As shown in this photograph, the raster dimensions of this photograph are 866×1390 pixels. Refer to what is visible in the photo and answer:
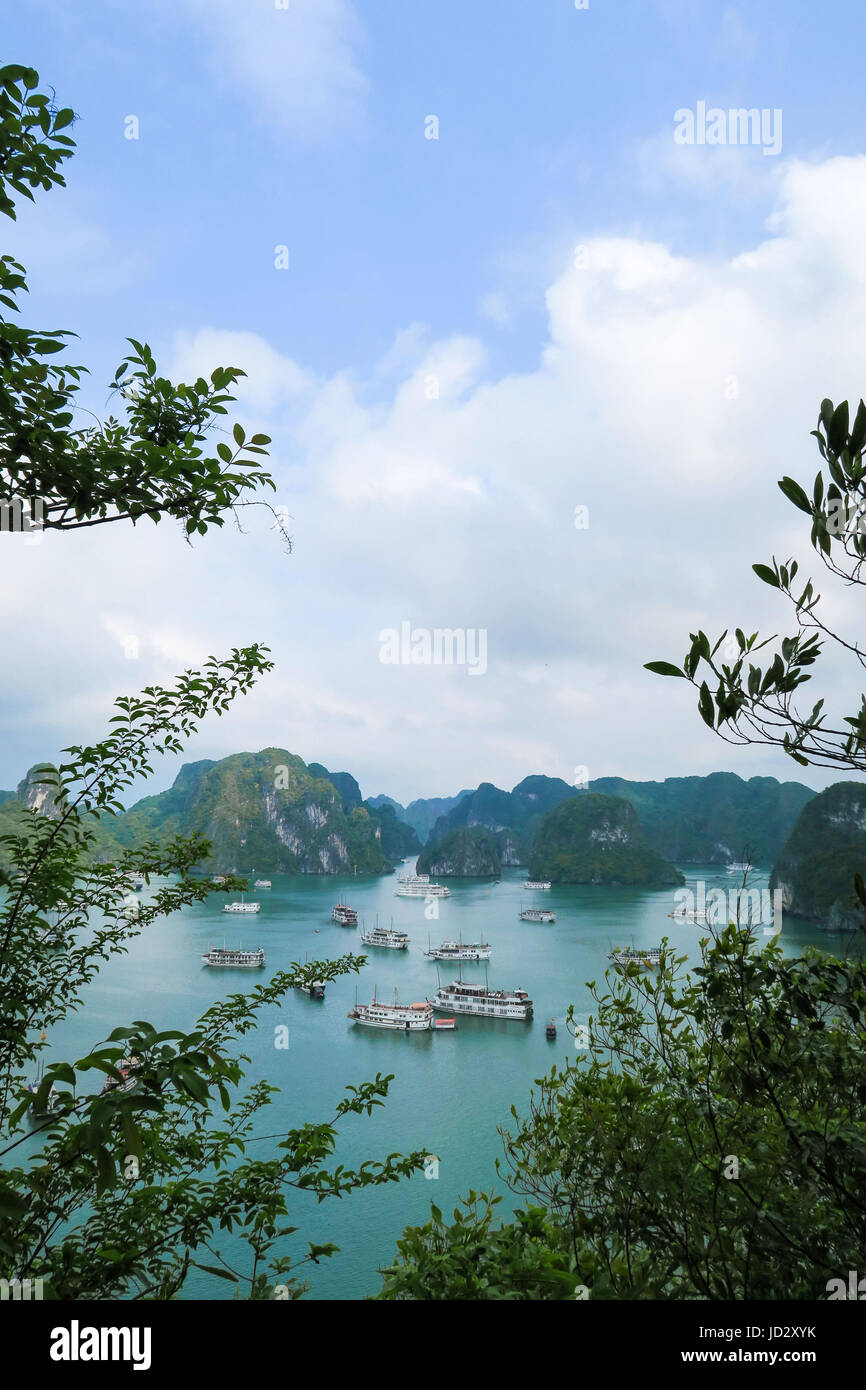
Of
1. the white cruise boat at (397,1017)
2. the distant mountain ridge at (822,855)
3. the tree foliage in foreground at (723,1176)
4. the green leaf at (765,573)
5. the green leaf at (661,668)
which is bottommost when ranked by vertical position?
the white cruise boat at (397,1017)

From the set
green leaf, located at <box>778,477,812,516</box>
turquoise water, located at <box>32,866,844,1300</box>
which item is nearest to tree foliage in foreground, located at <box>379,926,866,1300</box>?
green leaf, located at <box>778,477,812,516</box>

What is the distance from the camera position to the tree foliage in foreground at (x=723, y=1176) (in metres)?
1.97

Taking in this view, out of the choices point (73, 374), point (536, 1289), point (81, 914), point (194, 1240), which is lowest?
point (194, 1240)

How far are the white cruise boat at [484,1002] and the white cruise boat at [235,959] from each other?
8.22 meters

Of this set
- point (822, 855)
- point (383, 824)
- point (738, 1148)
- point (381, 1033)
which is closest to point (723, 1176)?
point (738, 1148)

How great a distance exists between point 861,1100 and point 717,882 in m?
63.3

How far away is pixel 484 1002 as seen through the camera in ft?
88.6

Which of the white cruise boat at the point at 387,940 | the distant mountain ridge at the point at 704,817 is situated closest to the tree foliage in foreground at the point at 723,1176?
the white cruise boat at the point at 387,940

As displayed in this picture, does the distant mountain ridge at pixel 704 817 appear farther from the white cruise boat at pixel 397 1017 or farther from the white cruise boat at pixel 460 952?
the white cruise boat at pixel 397 1017

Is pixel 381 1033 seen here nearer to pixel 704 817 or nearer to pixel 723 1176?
pixel 723 1176

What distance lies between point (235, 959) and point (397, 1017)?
360 inches
